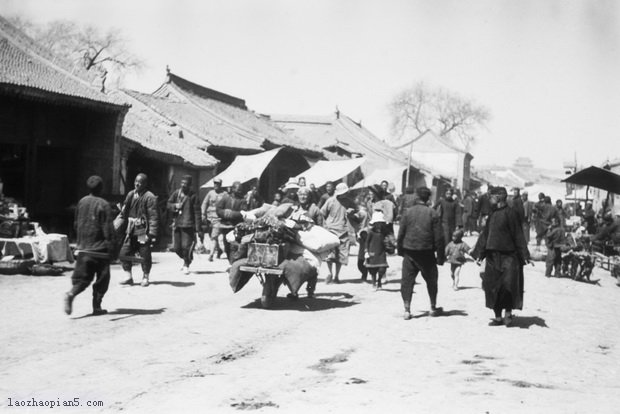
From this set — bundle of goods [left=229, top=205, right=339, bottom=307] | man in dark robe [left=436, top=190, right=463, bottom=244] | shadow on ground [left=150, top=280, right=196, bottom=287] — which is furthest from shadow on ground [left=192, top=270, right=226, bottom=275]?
man in dark robe [left=436, top=190, right=463, bottom=244]

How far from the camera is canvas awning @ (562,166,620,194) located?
18.2 meters

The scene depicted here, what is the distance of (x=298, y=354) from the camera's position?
23.0 feet

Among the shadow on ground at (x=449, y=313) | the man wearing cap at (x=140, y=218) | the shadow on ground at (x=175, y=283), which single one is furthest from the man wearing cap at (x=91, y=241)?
the shadow on ground at (x=449, y=313)

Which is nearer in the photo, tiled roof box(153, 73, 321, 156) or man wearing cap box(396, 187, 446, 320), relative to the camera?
man wearing cap box(396, 187, 446, 320)

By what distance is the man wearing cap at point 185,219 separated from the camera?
13.1 metres

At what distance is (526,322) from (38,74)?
1316 centimetres

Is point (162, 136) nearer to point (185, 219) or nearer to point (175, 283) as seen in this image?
point (185, 219)

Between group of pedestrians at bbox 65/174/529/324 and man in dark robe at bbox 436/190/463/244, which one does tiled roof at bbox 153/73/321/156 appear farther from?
group of pedestrians at bbox 65/174/529/324

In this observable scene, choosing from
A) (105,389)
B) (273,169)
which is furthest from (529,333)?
(273,169)

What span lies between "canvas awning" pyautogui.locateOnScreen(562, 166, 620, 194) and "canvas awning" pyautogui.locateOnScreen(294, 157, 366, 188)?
312 inches

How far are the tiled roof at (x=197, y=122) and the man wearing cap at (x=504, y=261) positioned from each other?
63.4 feet

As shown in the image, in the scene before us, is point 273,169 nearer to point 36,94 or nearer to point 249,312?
point 36,94

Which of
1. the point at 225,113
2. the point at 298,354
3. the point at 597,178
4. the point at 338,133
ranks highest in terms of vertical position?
the point at 338,133

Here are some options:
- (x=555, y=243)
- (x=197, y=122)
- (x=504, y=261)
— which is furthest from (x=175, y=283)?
(x=197, y=122)
